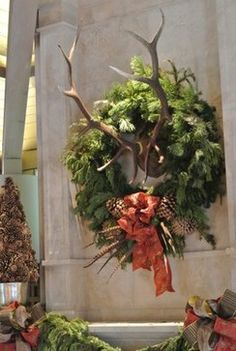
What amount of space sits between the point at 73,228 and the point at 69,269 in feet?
1.00

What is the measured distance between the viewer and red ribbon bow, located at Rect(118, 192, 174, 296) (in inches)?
189

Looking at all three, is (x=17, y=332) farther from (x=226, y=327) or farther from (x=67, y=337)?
(x=226, y=327)

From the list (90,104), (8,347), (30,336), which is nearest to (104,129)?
(90,104)

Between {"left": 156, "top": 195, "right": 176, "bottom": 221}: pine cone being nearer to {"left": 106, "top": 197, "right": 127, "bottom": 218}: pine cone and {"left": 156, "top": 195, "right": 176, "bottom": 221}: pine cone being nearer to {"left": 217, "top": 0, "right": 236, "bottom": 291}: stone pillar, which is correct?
{"left": 106, "top": 197, "right": 127, "bottom": 218}: pine cone

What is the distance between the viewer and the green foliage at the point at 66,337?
15.8 ft

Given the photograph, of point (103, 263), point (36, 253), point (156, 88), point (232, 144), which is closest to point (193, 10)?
point (156, 88)

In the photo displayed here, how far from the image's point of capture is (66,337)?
192 inches

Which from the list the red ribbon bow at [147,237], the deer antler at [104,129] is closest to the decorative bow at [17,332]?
the red ribbon bow at [147,237]

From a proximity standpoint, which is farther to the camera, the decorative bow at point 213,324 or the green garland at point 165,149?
the green garland at point 165,149

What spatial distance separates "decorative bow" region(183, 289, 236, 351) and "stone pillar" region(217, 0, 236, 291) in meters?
0.30

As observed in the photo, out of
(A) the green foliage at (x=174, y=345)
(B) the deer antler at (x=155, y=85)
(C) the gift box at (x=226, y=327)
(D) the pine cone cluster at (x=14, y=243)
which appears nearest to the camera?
(C) the gift box at (x=226, y=327)

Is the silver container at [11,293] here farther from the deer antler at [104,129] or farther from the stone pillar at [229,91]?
the stone pillar at [229,91]

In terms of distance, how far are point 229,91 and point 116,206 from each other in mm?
1100

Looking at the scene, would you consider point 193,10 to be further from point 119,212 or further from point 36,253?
point 36,253
